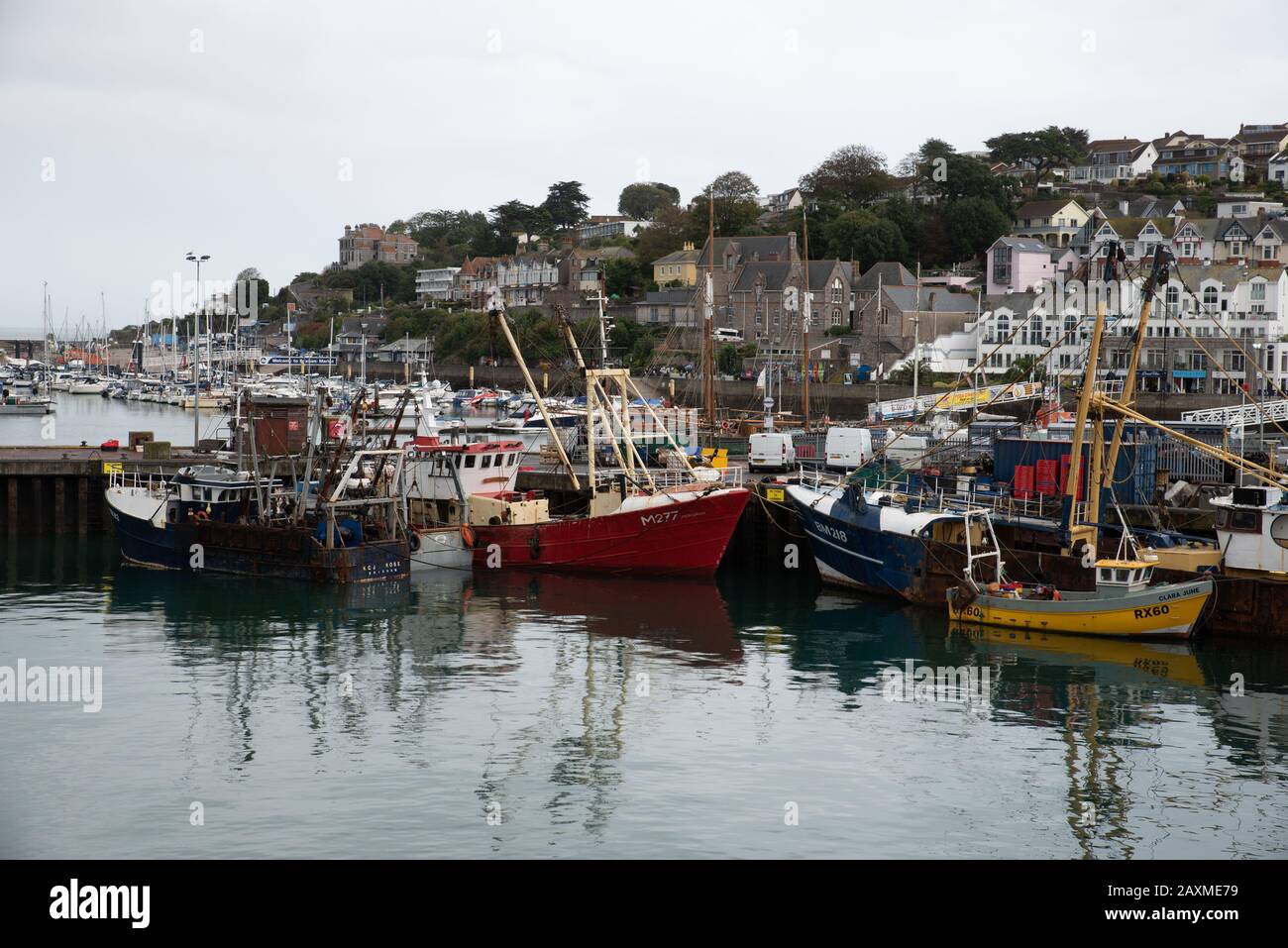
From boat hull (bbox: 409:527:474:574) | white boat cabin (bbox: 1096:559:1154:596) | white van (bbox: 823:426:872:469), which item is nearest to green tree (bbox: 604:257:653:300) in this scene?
white van (bbox: 823:426:872:469)

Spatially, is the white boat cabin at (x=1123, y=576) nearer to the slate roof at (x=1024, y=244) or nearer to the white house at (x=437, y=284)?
the slate roof at (x=1024, y=244)

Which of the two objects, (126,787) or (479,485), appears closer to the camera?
(126,787)

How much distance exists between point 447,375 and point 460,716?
106999mm

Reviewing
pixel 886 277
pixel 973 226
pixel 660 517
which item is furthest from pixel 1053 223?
pixel 660 517

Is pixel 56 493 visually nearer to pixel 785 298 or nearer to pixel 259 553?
pixel 259 553

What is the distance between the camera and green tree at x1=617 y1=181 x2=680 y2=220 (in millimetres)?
187750

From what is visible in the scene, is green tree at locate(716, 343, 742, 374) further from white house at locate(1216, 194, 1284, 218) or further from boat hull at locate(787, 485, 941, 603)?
boat hull at locate(787, 485, 941, 603)

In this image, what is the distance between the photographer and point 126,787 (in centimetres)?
2138

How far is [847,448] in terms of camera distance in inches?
1938

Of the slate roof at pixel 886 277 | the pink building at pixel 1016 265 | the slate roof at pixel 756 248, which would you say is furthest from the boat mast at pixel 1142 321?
the slate roof at pixel 756 248

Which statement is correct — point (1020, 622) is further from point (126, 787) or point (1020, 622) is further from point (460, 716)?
point (126, 787)
